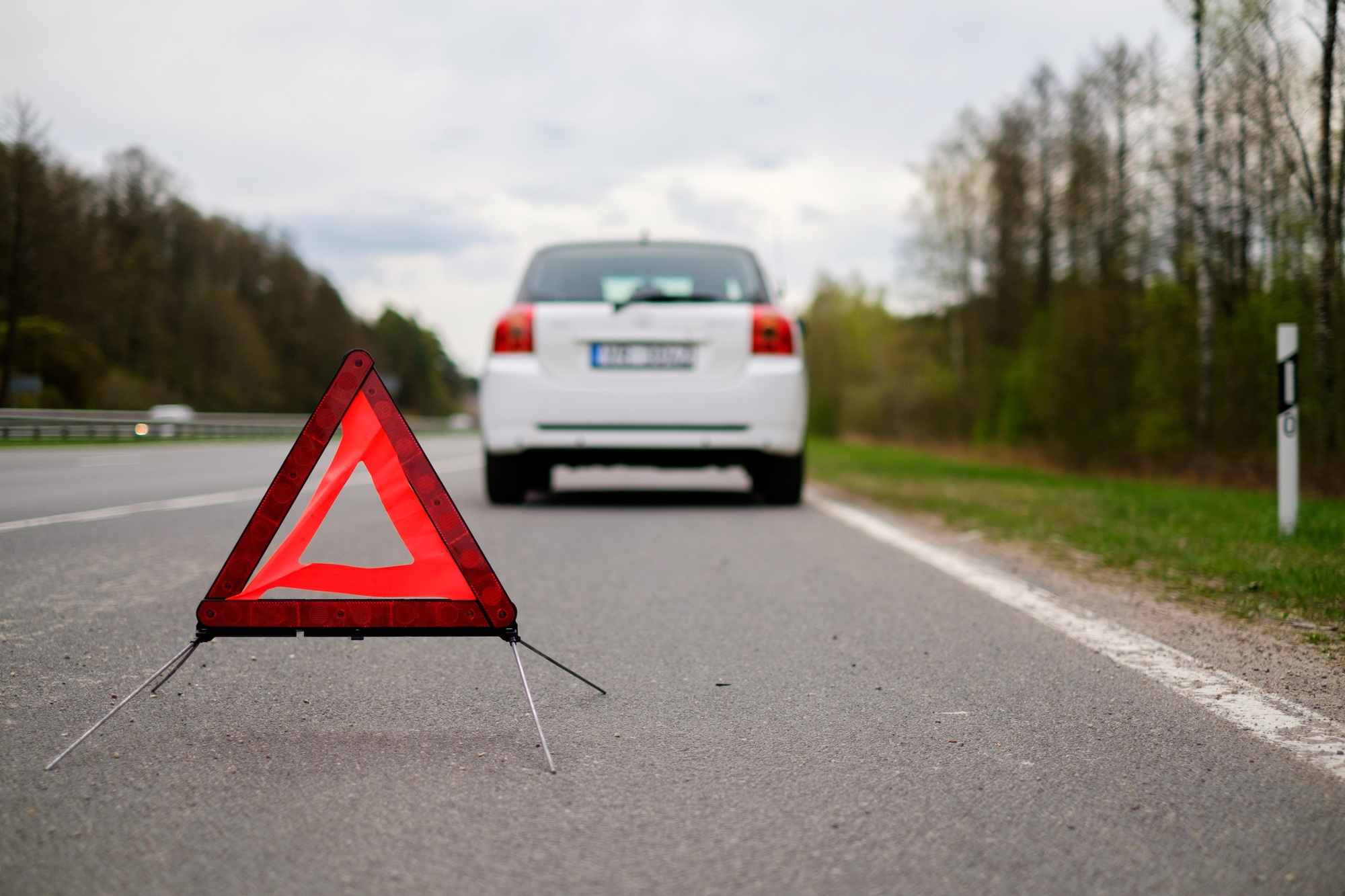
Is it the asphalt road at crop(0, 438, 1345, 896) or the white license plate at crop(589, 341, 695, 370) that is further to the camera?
the white license plate at crop(589, 341, 695, 370)

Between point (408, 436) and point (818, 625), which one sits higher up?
point (408, 436)

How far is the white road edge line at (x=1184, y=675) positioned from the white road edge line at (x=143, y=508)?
5860mm

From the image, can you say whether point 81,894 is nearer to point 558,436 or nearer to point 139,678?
point 139,678

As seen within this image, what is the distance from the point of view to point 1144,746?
279 cm

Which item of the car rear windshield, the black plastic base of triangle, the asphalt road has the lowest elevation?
the asphalt road

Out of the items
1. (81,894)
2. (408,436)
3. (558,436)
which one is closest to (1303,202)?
(558,436)

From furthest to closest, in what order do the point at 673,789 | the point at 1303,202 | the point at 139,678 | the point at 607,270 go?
the point at 1303,202 → the point at 607,270 → the point at 139,678 → the point at 673,789

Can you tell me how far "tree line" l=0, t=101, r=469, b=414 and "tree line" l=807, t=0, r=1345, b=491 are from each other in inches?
1279

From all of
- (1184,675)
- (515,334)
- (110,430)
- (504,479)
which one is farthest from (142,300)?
(1184,675)

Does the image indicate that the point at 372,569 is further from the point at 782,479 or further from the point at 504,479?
the point at 782,479

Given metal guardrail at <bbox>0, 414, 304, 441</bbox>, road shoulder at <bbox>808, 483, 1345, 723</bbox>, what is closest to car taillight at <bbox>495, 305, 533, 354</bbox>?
road shoulder at <bbox>808, 483, 1345, 723</bbox>

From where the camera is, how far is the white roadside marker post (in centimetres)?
633

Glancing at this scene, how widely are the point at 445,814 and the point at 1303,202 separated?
12.0 metres

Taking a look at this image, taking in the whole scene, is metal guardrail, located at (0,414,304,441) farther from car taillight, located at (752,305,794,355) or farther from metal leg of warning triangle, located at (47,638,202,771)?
metal leg of warning triangle, located at (47,638,202,771)
